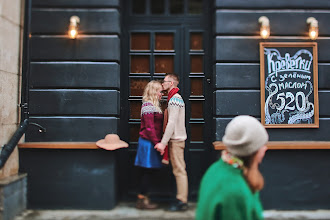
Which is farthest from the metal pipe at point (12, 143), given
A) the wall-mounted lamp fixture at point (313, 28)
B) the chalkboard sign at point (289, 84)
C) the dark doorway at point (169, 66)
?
the wall-mounted lamp fixture at point (313, 28)

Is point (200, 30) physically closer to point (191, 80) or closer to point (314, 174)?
point (191, 80)

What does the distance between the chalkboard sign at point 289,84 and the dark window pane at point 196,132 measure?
1137 mm

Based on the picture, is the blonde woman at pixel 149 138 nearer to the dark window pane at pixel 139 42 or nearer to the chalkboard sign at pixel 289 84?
the dark window pane at pixel 139 42

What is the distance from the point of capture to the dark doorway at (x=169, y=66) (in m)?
6.16

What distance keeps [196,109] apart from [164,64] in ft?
3.33

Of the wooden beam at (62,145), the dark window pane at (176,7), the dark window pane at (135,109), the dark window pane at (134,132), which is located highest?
the dark window pane at (176,7)

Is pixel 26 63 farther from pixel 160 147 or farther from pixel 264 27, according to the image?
pixel 264 27

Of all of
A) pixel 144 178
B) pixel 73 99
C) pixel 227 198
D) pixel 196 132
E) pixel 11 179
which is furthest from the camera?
pixel 196 132

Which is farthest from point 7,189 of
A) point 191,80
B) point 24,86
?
point 191,80

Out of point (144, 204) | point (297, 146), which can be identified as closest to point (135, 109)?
point (144, 204)

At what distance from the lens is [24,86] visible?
5.67 metres

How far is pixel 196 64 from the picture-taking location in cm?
628

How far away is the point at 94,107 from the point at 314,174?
12.6 feet

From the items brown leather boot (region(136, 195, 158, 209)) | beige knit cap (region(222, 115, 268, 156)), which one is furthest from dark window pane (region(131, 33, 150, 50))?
beige knit cap (region(222, 115, 268, 156))
